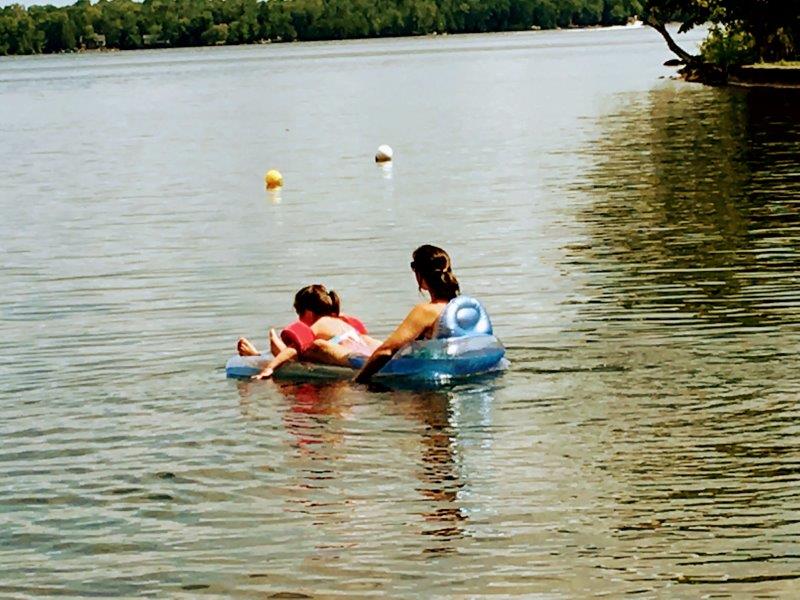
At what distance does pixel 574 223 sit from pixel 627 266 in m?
5.66

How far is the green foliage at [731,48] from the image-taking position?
78750mm

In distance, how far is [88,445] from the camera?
44.8 ft

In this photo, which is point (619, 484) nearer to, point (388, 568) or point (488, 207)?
point (388, 568)

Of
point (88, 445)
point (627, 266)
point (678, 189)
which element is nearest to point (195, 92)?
point (678, 189)

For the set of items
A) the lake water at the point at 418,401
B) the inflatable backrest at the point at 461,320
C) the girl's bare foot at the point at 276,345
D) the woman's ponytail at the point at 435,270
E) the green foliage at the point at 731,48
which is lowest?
the green foliage at the point at 731,48

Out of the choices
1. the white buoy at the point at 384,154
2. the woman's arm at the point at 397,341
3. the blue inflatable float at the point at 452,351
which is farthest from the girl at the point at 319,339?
the white buoy at the point at 384,154

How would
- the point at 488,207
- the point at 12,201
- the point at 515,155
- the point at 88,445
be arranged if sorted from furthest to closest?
1. the point at 515,155
2. the point at 12,201
3. the point at 488,207
4. the point at 88,445

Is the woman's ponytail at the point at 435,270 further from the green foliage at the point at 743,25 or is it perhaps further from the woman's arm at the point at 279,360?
the green foliage at the point at 743,25

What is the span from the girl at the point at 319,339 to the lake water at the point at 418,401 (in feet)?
1.12

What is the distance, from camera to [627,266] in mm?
21891

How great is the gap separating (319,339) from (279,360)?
0.39 m

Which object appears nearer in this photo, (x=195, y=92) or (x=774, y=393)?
(x=774, y=393)

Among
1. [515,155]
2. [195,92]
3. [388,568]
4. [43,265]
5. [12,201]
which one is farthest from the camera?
[195,92]

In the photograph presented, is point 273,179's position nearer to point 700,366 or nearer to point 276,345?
point 276,345
